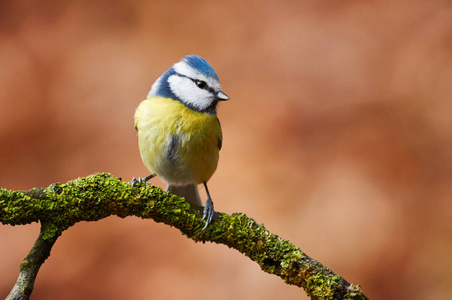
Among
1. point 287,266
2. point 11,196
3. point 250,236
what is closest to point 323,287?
point 287,266

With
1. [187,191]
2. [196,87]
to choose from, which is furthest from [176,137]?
[187,191]

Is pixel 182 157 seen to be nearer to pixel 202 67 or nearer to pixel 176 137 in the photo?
pixel 176 137

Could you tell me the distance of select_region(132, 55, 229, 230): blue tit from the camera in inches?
49.8

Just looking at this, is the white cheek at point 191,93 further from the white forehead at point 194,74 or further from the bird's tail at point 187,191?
the bird's tail at point 187,191

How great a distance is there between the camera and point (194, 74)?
4.28 ft

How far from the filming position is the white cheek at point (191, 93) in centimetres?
129

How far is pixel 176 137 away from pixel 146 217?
0.30 m

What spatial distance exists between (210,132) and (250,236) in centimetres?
36

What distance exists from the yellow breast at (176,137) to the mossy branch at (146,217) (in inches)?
9.2

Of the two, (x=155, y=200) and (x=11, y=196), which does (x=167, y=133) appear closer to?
(x=155, y=200)

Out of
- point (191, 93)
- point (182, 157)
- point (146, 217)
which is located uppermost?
point (191, 93)

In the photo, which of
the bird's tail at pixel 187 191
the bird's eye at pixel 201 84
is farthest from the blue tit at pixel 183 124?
the bird's tail at pixel 187 191

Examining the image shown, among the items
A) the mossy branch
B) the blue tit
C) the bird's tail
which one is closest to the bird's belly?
the blue tit

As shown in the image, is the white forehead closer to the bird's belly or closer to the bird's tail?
the bird's belly
